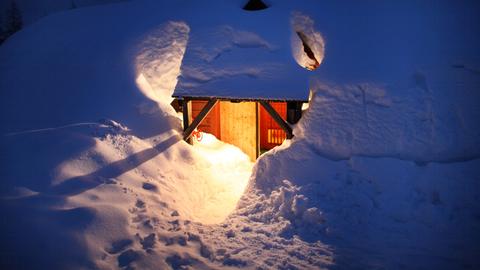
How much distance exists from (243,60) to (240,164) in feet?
12.2

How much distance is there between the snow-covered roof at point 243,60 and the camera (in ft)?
25.8

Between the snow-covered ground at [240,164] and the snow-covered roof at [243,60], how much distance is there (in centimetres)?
17

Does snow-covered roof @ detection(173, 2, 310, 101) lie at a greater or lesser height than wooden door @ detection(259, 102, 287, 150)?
greater

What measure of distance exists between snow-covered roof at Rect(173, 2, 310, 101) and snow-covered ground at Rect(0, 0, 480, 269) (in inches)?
6.7

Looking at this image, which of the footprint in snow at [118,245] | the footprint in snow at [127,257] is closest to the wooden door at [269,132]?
the footprint in snow at [118,245]

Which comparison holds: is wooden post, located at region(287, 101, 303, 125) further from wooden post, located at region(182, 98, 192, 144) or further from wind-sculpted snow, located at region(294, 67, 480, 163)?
wooden post, located at region(182, 98, 192, 144)

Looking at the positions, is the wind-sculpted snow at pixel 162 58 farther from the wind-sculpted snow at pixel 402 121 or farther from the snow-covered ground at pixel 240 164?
the wind-sculpted snow at pixel 402 121

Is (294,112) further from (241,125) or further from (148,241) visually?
(148,241)

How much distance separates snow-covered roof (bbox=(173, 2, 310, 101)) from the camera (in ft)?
25.8

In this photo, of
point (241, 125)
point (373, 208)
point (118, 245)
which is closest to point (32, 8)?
point (241, 125)

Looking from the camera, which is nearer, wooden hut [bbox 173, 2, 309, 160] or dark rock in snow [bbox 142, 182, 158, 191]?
dark rock in snow [bbox 142, 182, 158, 191]

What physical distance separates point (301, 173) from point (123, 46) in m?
6.54

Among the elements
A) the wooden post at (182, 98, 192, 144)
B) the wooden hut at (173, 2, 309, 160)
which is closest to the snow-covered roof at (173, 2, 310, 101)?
the wooden hut at (173, 2, 309, 160)

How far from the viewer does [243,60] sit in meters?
8.53
